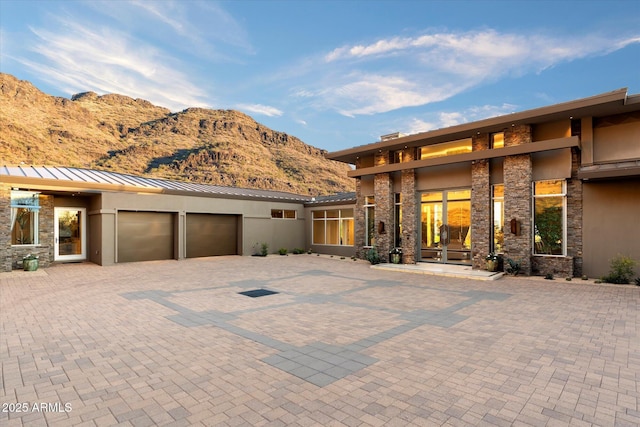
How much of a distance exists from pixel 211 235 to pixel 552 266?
54.4 feet

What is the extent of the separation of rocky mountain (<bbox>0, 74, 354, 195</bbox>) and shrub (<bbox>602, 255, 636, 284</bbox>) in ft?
192

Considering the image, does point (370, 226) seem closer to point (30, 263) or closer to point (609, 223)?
point (609, 223)

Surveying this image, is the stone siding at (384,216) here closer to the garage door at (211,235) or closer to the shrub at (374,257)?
the shrub at (374,257)

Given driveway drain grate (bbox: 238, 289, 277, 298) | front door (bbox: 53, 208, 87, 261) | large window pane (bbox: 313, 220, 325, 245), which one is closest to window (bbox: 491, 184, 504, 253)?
driveway drain grate (bbox: 238, 289, 277, 298)

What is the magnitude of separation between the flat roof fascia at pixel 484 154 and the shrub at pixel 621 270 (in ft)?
12.9

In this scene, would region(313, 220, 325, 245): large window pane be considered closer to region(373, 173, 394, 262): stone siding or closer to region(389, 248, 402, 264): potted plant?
region(373, 173, 394, 262): stone siding

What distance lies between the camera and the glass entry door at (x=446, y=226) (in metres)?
13.7

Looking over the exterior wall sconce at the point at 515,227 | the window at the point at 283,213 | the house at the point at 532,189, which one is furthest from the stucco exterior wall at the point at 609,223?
the window at the point at 283,213

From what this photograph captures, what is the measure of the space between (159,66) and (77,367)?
76.4m

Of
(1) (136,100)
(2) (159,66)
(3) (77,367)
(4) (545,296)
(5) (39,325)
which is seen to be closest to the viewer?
(3) (77,367)

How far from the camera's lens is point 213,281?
10.7m

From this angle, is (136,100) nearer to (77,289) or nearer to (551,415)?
(77,289)

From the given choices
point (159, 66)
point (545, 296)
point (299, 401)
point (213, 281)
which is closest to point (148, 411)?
point (299, 401)

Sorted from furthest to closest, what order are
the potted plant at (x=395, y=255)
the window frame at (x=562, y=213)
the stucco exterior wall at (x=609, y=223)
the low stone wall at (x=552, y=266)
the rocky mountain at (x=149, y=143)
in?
the rocky mountain at (x=149, y=143), the potted plant at (x=395, y=255), the window frame at (x=562, y=213), the low stone wall at (x=552, y=266), the stucco exterior wall at (x=609, y=223)
